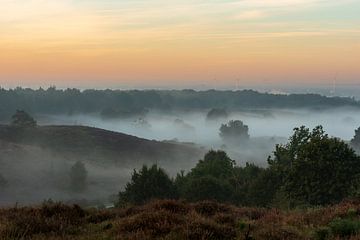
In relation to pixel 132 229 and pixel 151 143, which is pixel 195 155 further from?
pixel 132 229

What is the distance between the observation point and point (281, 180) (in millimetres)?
62594

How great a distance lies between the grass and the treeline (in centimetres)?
1685

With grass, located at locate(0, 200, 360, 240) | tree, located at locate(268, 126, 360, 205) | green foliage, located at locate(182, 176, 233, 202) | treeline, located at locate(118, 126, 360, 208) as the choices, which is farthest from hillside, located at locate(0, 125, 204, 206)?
grass, located at locate(0, 200, 360, 240)

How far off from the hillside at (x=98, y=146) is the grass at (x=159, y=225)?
418ft

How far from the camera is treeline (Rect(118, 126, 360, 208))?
1829 inches

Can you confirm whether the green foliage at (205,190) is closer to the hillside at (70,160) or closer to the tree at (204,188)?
the tree at (204,188)

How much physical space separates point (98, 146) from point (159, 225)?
145196 millimetres

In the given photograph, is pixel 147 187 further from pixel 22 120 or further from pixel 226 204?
pixel 22 120

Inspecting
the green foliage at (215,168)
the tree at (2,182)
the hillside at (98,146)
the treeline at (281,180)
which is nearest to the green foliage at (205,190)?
the treeline at (281,180)

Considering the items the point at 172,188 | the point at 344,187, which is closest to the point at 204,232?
the point at 344,187

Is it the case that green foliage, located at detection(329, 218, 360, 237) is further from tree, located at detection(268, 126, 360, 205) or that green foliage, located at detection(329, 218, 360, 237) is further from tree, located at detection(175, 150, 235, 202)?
tree, located at detection(175, 150, 235, 202)

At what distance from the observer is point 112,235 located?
33.4 feet

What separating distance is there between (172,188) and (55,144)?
3803 inches

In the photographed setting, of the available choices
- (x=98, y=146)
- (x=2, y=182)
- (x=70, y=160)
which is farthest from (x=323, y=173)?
(x=98, y=146)
